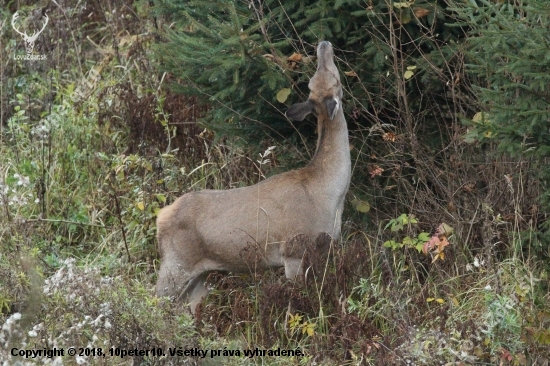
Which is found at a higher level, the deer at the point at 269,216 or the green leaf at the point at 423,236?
the deer at the point at 269,216

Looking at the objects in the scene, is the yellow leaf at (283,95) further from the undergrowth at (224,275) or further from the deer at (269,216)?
the undergrowth at (224,275)

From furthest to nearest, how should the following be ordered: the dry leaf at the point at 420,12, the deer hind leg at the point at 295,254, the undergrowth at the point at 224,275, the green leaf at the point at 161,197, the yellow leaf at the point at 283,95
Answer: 1. the green leaf at the point at 161,197
2. the yellow leaf at the point at 283,95
3. the dry leaf at the point at 420,12
4. the deer hind leg at the point at 295,254
5. the undergrowth at the point at 224,275

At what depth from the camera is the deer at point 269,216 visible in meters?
7.04

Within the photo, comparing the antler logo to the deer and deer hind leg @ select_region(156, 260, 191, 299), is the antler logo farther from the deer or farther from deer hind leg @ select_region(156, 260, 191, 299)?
deer hind leg @ select_region(156, 260, 191, 299)

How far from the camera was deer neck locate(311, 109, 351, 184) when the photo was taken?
7.19m

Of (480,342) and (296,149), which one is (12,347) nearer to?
(480,342)

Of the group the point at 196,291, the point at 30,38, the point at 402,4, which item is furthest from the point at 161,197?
the point at 30,38

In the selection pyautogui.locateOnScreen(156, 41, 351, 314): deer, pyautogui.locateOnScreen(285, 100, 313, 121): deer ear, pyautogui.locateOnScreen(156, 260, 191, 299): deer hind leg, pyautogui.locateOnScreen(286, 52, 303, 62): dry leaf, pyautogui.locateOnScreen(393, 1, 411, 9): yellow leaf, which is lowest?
pyautogui.locateOnScreen(156, 260, 191, 299): deer hind leg

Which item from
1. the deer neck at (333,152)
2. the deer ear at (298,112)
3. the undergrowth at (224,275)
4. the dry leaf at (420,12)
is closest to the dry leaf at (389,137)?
the undergrowth at (224,275)

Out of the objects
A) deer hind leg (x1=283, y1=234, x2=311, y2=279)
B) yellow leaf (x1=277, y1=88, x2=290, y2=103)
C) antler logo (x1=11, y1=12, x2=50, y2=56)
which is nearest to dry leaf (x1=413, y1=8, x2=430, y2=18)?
yellow leaf (x1=277, y1=88, x2=290, y2=103)

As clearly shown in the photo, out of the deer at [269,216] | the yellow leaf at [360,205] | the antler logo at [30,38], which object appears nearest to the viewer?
the deer at [269,216]

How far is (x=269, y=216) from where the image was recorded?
711 cm

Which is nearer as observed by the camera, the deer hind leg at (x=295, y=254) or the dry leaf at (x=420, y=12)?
the deer hind leg at (x=295, y=254)

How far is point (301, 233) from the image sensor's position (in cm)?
705
